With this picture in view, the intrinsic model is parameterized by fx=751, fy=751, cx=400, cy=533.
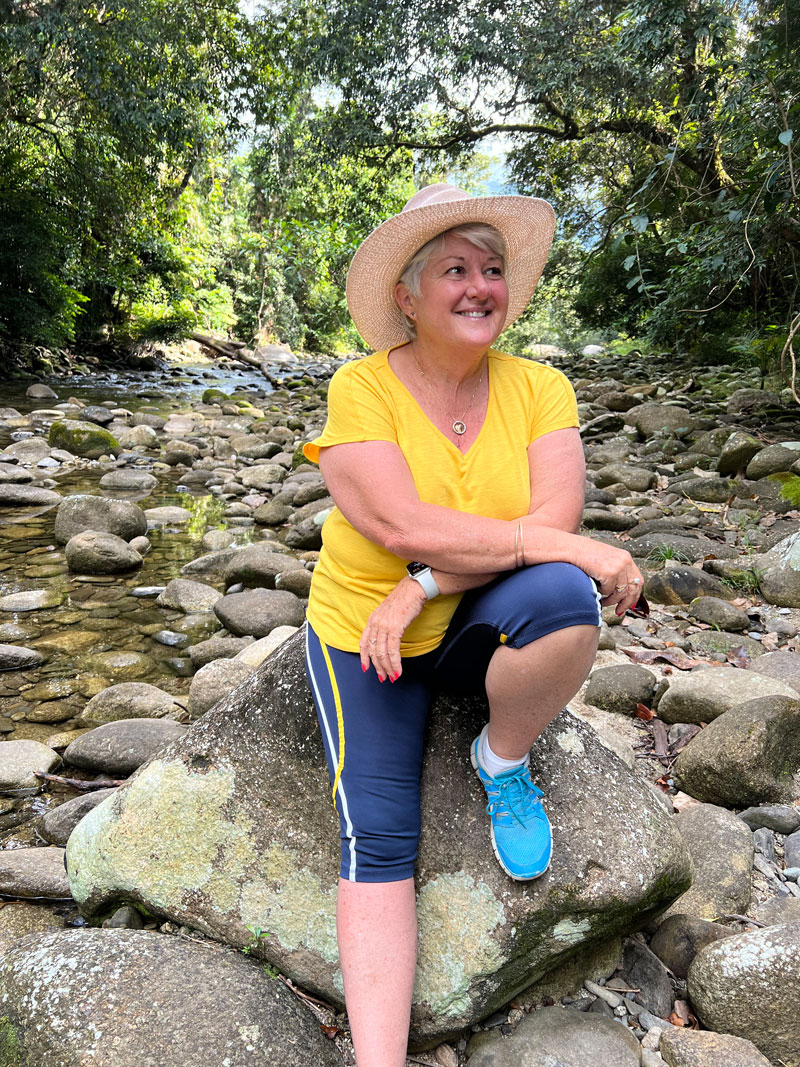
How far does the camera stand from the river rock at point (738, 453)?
22.7ft

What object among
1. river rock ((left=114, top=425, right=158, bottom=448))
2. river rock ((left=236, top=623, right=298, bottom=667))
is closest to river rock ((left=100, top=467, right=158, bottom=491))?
river rock ((left=114, top=425, right=158, bottom=448))

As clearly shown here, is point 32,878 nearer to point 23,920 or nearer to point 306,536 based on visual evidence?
point 23,920

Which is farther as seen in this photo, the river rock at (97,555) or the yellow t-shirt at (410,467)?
the river rock at (97,555)

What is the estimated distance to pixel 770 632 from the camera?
416 cm

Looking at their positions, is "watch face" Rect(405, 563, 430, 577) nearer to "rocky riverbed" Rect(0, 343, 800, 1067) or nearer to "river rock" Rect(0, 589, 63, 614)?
"rocky riverbed" Rect(0, 343, 800, 1067)

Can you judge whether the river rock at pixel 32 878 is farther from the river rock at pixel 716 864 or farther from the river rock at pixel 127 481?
the river rock at pixel 127 481

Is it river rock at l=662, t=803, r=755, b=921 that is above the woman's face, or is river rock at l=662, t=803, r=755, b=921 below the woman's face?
below

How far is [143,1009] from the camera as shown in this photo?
5.43 feet

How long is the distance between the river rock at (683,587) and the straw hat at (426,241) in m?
2.81

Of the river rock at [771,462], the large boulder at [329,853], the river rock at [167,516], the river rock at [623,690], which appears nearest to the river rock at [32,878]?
the large boulder at [329,853]

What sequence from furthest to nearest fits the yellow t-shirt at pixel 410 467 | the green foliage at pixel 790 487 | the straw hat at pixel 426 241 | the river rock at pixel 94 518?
1. the river rock at pixel 94 518
2. the green foliage at pixel 790 487
3. the straw hat at pixel 426 241
4. the yellow t-shirt at pixel 410 467

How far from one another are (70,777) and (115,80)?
1203cm

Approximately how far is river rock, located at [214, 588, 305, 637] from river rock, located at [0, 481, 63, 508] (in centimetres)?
352

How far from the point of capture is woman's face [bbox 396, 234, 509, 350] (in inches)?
82.3
